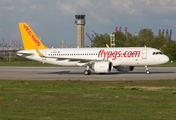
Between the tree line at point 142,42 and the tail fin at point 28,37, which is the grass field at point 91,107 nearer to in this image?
the tail fin at point 28,37

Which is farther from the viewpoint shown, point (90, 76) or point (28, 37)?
point (28, 37)

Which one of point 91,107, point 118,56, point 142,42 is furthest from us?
point 142,42

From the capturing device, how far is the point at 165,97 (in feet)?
52.2

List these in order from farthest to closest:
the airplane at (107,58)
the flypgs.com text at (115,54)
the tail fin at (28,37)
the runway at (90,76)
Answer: the tail fin at (28,37) < the flypgs.com text at (115,54) < the airplane at (107,58) < the runway at (90,76)

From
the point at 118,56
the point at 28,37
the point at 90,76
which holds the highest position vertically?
the point at 28,37

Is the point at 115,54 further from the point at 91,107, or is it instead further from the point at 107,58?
the point at 91,107

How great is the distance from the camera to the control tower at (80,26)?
15950 cm

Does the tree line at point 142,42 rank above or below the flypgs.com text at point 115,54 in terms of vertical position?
above

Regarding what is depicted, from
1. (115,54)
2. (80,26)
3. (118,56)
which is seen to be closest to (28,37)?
(115,54)

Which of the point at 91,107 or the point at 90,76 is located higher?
the point at 90,76

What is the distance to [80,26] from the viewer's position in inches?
6388

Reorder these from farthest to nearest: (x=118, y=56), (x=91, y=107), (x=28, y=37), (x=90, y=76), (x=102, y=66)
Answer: (x=28, y=37) → (x=118, y=56) → (x=102, y=66) → (x=90, y=76) → (x=91, y=107)

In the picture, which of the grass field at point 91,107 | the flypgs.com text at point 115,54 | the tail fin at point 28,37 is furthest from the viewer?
the tail fin at point 28,37

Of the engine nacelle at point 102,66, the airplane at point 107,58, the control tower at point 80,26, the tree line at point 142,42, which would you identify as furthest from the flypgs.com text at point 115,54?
the control tower at point 80,26
